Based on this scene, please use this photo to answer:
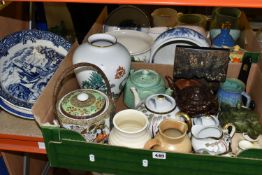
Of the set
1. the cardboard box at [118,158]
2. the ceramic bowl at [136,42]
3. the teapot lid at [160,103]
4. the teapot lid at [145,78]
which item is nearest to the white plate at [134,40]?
the ceramic bowl at [136,42]

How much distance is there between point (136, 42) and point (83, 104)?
393 millimetres

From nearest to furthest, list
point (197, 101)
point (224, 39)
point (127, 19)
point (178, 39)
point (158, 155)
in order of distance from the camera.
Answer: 1. point (158, 155)
2. point (197, 101)
3. point (178, 39)
4. point (224, 39)
5. point (127, 19)

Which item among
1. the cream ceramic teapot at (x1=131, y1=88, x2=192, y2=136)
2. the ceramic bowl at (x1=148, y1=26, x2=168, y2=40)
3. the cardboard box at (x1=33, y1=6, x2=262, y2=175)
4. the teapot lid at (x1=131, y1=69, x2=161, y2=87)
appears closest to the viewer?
the cardboard box at (x1=33, y1=6, x2=262, y2=175)

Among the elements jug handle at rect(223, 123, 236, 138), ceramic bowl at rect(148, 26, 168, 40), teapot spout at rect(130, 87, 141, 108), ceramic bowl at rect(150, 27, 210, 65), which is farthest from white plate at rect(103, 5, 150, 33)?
jug handle at rect(223, 123, 236, 138)

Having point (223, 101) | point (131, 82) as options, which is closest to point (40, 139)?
point (131, 82)

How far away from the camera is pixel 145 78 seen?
1050mm

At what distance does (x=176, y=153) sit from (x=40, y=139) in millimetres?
426

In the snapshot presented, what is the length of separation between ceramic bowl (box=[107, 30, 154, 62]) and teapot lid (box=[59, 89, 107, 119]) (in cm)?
25

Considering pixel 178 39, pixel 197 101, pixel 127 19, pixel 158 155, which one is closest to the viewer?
pixel 158 155

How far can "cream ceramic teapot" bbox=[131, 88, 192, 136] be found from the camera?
0.93 metres

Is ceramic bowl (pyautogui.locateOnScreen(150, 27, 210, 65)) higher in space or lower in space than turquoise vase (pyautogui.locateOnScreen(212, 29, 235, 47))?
higher

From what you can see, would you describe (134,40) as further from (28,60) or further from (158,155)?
(158,155)

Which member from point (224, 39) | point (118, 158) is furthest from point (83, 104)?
point (224, 39)

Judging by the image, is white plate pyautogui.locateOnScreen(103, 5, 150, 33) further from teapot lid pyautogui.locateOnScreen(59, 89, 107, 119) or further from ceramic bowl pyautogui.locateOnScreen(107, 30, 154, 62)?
teapot lid pyautogui.locateOnScreen(59, 89, 107, 119)
